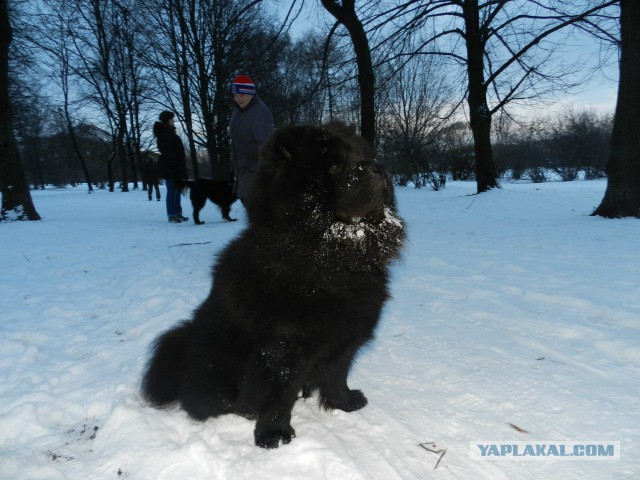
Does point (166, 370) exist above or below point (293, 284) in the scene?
below

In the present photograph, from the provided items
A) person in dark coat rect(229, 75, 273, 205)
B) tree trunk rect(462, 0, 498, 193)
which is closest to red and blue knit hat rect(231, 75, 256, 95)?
person in dark coat rect(229, 75, 273, 205)

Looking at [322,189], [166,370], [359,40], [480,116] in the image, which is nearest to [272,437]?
[166,370]

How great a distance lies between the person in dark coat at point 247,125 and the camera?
474cm

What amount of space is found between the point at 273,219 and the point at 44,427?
1659 millimetres

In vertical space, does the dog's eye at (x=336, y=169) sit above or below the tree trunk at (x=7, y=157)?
below

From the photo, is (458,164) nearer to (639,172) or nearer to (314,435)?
(639,172)

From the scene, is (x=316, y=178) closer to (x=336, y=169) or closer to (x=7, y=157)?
(x=336, y=169)

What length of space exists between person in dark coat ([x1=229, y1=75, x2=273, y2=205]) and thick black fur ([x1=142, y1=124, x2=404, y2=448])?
295 centimetres

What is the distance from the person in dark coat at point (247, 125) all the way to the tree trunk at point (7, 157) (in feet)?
26.4

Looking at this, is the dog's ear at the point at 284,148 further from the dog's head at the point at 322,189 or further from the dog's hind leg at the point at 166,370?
the dog's hind leg at the point at 166,370

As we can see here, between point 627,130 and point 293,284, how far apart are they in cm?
830

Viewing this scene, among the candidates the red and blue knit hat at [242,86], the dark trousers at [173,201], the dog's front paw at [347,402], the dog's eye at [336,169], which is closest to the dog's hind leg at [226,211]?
the dark trousers at [173,201]

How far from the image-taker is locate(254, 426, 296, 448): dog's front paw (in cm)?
189

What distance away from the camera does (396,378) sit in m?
2.54
